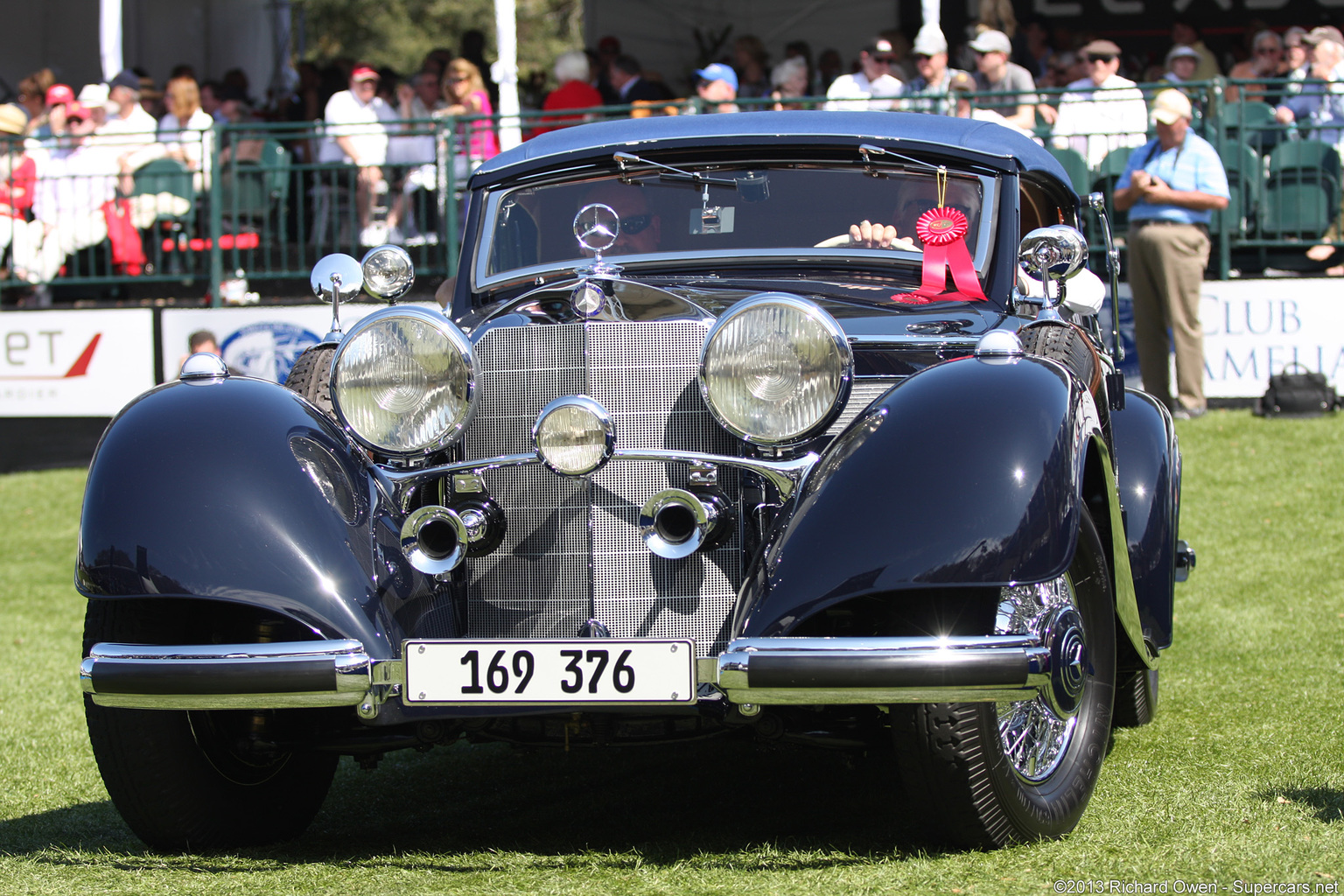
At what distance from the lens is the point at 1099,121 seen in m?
10.4

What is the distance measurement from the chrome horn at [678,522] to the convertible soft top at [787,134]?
1501 mm

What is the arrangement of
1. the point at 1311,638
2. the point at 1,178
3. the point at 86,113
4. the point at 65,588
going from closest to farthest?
the point at 1311,638 → the point at 65,588 → the point at 1,178 → the point at 86,113

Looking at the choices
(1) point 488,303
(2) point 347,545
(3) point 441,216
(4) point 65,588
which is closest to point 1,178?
(3) point 441,216

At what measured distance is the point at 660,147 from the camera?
4.37 m

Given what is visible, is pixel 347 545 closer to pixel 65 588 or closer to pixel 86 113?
pixel 65 588

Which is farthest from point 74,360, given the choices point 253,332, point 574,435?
point 574,435

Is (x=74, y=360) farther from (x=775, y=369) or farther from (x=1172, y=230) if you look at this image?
(x=775, y=369)

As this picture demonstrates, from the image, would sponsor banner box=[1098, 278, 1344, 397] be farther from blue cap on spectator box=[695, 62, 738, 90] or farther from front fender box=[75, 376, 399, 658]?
front fender box=[75, 376, 399, 658]

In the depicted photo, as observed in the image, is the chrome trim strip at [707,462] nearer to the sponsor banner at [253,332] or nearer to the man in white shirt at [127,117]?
the sponsor banner at [253,332]

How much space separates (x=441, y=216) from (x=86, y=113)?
4.18 m

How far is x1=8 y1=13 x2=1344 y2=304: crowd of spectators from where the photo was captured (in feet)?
34.2

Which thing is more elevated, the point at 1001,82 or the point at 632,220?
the point at 1001,82

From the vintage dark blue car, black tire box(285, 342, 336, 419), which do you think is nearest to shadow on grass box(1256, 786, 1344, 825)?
the vintage dark blue car

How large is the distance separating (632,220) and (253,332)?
742cm
